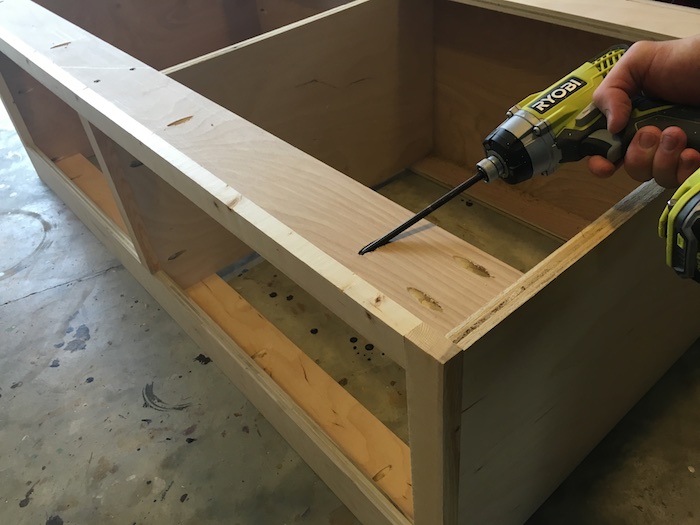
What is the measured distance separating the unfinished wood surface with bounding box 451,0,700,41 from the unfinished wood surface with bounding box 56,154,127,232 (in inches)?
41.7

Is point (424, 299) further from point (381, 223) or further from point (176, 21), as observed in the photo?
point (176, 21)

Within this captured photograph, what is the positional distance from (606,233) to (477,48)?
955mm

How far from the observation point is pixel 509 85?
1446 mm

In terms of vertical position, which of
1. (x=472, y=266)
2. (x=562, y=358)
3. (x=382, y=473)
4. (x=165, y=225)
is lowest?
(x=382, y=473)

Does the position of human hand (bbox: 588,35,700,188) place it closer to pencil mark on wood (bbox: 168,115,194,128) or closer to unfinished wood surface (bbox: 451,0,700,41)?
unfinished wood surface (bbox: 451,0,700,41)

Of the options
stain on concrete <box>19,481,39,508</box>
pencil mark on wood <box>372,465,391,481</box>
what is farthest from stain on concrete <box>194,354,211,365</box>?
pencil mark on wood <box>372,465,391,481</box>

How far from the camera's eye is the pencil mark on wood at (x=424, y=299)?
62cm

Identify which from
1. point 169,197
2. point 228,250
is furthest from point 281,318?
point 169,197

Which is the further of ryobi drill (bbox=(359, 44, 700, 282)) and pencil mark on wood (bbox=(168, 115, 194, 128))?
pencil mark on wood (bbox=(168, 115, 194, 128))

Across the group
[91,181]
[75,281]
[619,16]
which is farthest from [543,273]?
[91,181]

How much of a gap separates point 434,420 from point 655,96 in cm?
53

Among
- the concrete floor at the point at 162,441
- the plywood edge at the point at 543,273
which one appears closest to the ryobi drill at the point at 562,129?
the plywood edge at the point at 543,273

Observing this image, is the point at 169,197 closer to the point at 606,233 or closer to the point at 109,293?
the point at 109,293

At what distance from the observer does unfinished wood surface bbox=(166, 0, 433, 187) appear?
122 cm
